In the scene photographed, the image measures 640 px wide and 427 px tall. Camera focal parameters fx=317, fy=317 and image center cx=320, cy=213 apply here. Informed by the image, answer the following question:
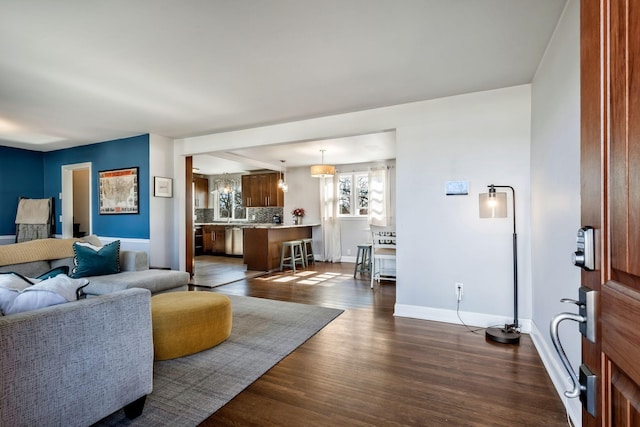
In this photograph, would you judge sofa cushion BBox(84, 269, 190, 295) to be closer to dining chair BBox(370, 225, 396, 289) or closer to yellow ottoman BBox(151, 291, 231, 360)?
yellow ottoman BBox(151, 291, 231, 360)

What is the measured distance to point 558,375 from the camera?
211cm

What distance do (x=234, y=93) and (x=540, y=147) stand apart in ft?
9.73

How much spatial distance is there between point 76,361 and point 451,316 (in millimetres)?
3241

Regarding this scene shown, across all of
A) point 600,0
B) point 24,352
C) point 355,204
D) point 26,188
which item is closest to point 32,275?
point 24,352

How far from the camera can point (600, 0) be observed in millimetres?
680

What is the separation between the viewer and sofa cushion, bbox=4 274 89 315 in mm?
1510

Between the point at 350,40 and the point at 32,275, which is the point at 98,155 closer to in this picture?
the point at 32,275

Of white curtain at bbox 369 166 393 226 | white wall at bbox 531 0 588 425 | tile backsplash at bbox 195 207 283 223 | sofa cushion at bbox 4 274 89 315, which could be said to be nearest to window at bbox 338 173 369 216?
white curtain at bbox 369 166 393 226

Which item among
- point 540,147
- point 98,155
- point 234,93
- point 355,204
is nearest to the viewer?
point 540,147

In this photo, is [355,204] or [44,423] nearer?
[44,423]

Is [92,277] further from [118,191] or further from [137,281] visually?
[118,191]

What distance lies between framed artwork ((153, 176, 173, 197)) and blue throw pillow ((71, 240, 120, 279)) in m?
1.52

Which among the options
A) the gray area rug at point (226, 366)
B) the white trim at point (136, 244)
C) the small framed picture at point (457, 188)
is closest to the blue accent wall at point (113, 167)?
the white trim at point (136, 244)

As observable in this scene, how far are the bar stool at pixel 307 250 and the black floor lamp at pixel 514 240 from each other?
4.46 meters
